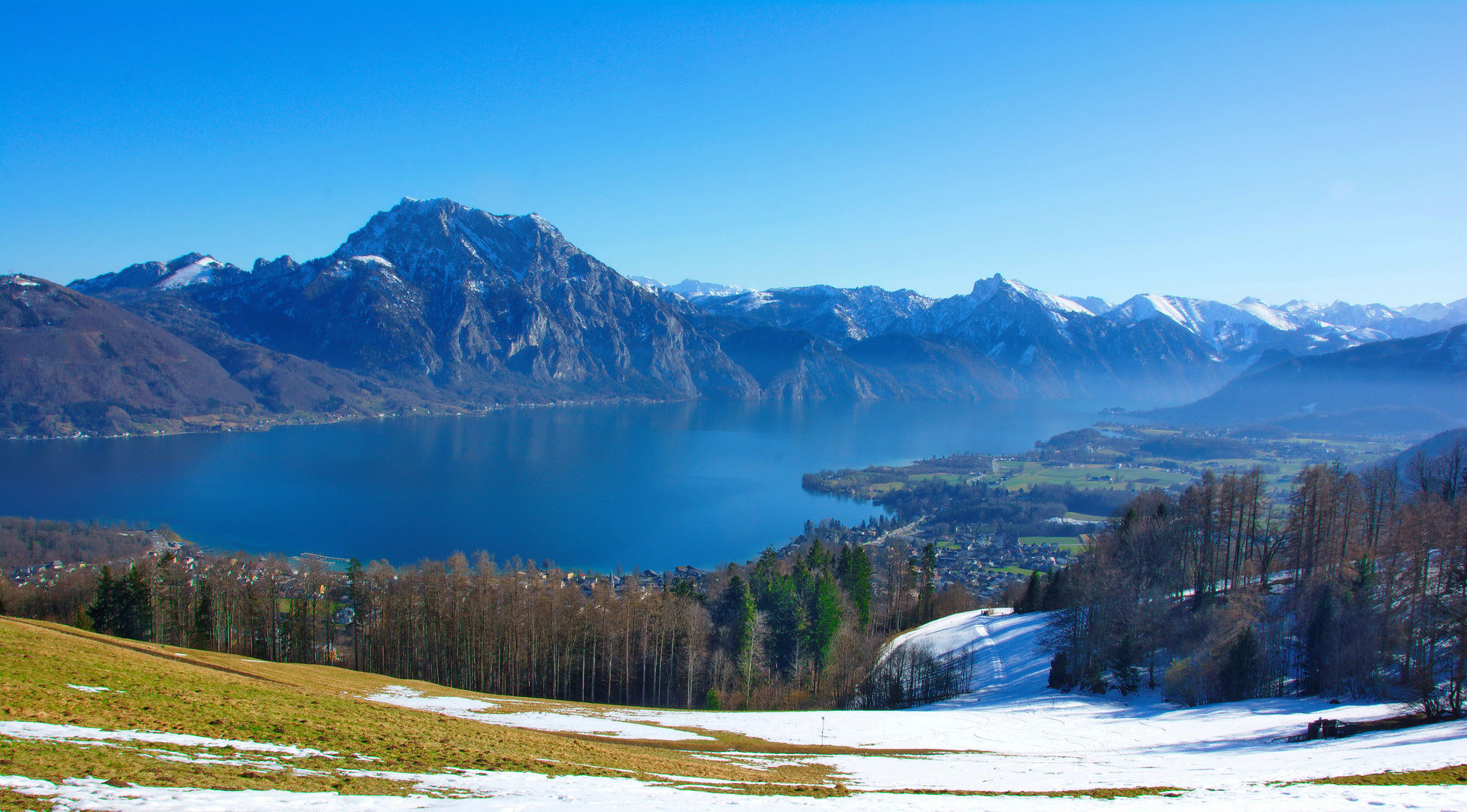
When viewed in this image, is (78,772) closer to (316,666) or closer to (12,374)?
(316,666)

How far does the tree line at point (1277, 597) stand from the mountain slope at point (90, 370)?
173218 millimetres

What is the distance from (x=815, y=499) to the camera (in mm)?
94625

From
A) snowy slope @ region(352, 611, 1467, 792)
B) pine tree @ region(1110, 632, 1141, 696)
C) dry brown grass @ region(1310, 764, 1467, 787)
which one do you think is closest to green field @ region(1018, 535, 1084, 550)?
snowy slope @ region(352, 611, 1467, 792)

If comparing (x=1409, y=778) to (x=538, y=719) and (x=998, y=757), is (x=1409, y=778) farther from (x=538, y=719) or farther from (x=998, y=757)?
(x=538, y=719)

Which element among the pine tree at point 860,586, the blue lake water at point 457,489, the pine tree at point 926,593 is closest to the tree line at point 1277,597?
the pine tree at point 926,593

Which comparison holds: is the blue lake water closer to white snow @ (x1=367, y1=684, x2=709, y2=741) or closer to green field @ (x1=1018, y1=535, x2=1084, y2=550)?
green field @ (x1=1018, y1=535, x2=1084, y2=550)

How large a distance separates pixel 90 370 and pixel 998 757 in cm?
19750

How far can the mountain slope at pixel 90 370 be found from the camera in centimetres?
13725

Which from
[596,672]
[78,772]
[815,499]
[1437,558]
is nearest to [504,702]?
[596,672]

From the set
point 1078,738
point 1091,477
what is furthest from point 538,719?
point 1091,477

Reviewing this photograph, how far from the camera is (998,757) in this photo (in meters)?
16.8

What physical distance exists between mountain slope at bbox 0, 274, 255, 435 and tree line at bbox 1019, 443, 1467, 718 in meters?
173

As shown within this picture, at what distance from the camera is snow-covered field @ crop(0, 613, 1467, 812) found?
29.7 ft

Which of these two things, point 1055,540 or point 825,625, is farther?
point 1055,540
